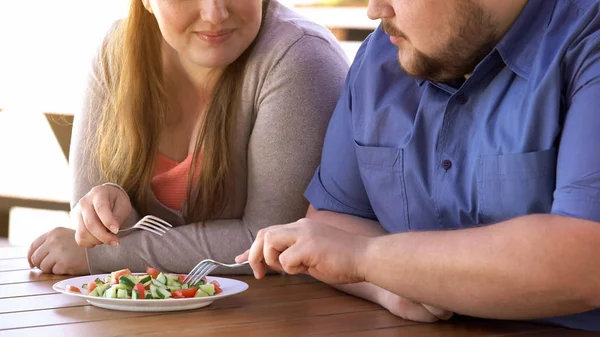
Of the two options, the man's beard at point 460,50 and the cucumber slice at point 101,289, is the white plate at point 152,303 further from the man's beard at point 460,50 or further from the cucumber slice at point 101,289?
the man's beard at point 460,50

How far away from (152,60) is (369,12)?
30.4 inches

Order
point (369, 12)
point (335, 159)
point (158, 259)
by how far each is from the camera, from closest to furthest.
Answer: point (369, 12)
point (335, 159)
point (158, 259)

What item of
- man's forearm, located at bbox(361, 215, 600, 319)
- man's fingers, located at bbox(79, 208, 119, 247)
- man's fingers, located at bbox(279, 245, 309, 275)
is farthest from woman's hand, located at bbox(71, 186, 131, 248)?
man's forearm, located at bbox(361, 215, 600, 319)

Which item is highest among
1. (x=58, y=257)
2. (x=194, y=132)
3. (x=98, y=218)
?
(x=194, y=132)

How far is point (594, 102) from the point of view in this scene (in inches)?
56.6

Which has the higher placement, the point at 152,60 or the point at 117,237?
the point at 152,60

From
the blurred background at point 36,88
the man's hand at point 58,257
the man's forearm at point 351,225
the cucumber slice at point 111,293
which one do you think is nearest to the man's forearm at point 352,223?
the man's forearm at point 351,225

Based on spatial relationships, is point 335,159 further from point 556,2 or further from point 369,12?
point 556,2

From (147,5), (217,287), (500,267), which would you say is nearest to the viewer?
(500,267)

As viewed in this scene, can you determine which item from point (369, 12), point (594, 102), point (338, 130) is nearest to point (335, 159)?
point (338, 130)

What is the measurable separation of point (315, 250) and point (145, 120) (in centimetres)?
85

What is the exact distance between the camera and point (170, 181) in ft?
7.36

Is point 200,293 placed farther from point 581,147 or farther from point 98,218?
point 581,147

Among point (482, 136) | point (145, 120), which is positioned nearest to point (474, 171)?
point (482, 136)
